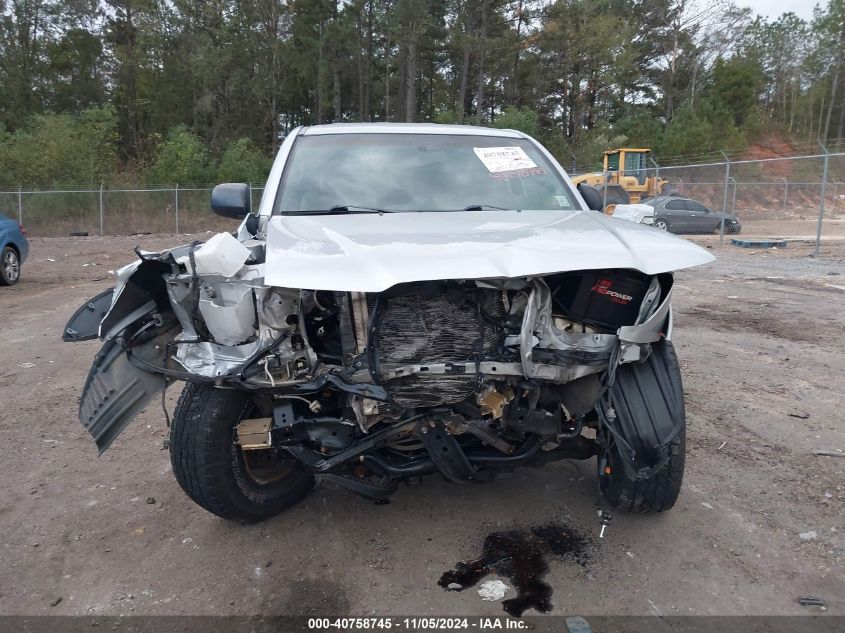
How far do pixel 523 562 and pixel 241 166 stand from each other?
30.4 meters

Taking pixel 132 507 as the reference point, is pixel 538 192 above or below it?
above

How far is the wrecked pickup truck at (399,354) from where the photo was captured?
8.25 ft

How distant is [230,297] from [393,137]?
6.43 ft

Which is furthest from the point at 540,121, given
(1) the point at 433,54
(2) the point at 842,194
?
(2) the point at 842,194

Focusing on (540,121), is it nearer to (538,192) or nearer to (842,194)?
(842,194)

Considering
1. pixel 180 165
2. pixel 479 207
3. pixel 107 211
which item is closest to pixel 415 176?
pixel 479 207

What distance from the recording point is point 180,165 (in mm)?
29094

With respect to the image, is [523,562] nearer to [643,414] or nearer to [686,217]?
[643,414]

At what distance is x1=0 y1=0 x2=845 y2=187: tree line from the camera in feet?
107

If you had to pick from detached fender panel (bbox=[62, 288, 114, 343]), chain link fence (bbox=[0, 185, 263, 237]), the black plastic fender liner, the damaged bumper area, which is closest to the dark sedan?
chain link fence (bbox=[0, 185, 263, 237])

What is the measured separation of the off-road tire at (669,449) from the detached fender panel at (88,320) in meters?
2.31

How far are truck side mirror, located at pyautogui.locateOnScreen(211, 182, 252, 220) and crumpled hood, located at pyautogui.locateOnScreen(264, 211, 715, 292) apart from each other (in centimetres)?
85

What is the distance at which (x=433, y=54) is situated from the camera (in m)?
39.0

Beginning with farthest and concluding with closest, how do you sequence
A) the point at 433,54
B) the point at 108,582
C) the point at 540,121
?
the point at 540,121 → the point at 433,54 → the point at 108,582
